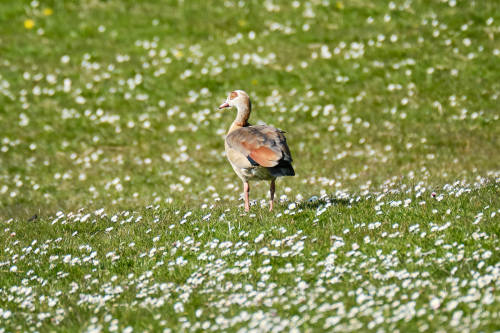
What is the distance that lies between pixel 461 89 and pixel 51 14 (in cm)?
1556

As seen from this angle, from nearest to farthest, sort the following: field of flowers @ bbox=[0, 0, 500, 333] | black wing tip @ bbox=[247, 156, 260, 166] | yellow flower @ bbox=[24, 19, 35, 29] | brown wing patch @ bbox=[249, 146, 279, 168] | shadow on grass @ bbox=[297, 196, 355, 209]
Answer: field of flowers @ bbox=[0, 0, 500, 333]
brown wing patch @ bbox=[249, 146, 279, 168]
black wing tip @ bbox=[247, 156, 260, 166]
shadow on grass @ bbox=[297, 196, 355, 209]
yellow flower @ bbox=[24, 19, 35, 29]

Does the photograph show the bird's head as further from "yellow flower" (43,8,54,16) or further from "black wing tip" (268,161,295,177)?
"yellow flower" (43,8,54,16)

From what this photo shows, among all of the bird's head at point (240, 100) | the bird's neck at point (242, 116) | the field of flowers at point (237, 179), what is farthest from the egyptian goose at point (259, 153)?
the field of flowers at point (237, 179)

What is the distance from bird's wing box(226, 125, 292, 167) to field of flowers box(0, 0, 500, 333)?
98cm

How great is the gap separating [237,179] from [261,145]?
22.0ft

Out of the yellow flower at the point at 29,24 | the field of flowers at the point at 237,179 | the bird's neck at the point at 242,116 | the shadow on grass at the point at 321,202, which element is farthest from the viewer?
the yellow flower at the point at 29,24

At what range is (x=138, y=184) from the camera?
17.3 meters

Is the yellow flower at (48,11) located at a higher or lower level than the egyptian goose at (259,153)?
lower

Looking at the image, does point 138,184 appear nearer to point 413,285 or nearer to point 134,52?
point 134,52

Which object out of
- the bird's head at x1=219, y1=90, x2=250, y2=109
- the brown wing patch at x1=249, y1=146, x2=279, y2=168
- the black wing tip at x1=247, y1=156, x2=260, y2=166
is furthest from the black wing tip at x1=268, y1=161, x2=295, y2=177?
the bird's head at x1=219, y1=90, x2=250, y2=109

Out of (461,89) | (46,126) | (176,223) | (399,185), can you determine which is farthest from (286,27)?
(176,223)

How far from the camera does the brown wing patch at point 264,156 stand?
1027 cm

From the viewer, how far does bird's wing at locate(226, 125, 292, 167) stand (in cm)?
1035

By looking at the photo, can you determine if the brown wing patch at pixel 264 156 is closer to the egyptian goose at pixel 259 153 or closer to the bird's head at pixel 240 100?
the egyptian goose at pixel 259 153
